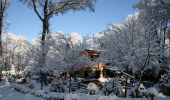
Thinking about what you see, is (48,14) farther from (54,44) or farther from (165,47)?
(165,47)

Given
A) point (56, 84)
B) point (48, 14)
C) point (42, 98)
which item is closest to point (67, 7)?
point (48, 14)

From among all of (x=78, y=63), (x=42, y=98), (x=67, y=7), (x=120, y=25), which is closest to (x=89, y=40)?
(x=78, y=63)

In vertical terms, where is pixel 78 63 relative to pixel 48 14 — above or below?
below

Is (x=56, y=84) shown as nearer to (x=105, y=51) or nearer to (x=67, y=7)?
(x=105, y=51)

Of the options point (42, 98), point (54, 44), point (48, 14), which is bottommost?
point (42, 98)

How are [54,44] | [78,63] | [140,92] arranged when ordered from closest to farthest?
[140,92], [78,63], [54,44]

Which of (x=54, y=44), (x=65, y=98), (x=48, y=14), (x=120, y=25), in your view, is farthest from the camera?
(x=48, y=14)

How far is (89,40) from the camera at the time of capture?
23.2 m

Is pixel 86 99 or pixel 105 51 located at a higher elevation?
pixel 105 51

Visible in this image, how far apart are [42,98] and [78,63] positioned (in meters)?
4.19

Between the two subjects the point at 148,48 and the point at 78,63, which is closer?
the point at 148,48

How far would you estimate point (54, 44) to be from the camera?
79.5 feet

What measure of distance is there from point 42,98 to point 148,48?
752 centimetres

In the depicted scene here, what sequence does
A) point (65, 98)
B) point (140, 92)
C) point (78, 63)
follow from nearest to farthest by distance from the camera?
point (65, 98) → point (140, 92) → point (78, 63)
